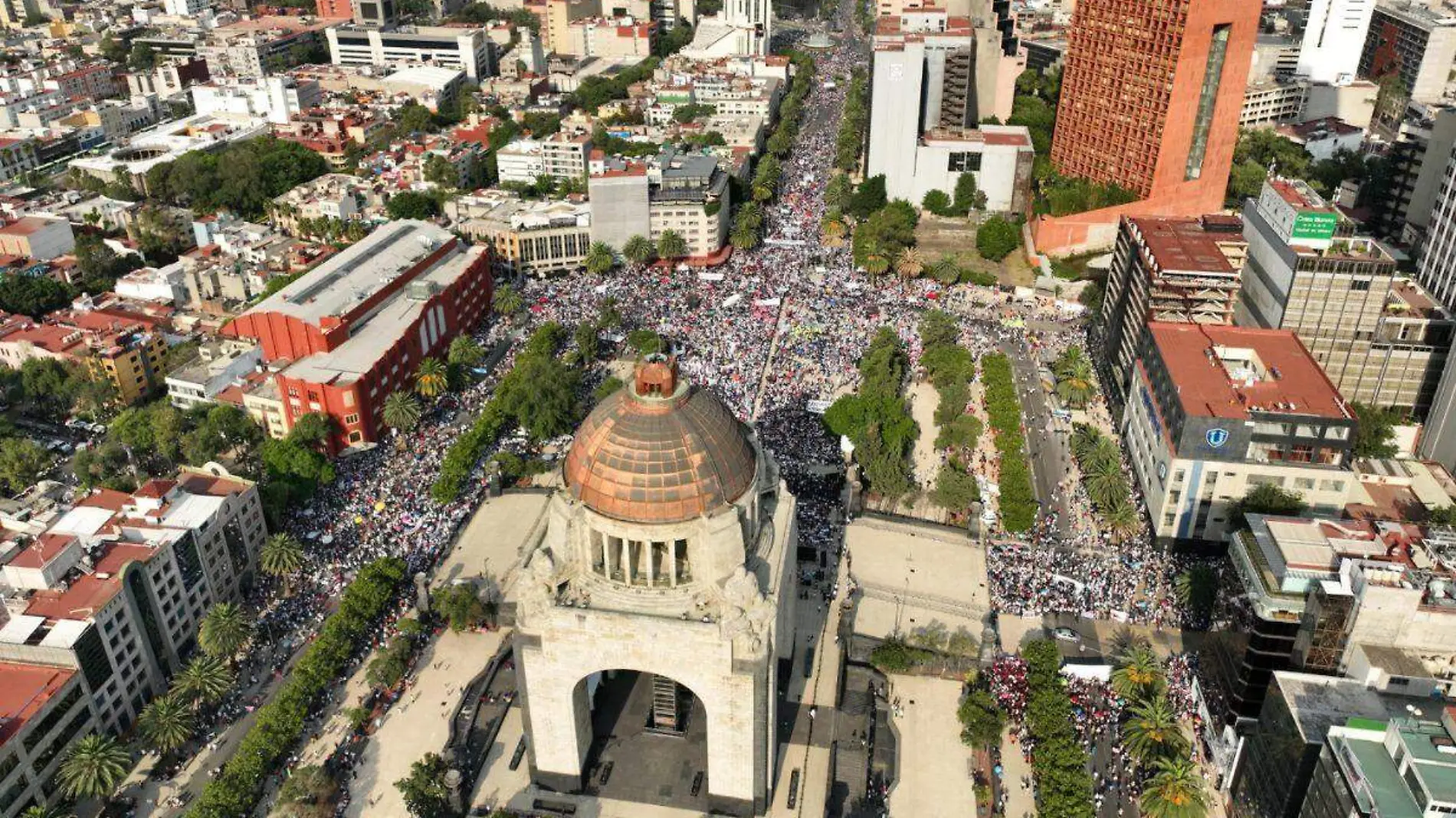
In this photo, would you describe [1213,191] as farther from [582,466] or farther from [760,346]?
[582,466]

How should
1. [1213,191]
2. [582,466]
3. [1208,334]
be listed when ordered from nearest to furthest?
[582,466] → [1208,334] → [1213,191]

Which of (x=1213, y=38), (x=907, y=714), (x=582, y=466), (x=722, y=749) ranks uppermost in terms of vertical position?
(x=1213, y=38)

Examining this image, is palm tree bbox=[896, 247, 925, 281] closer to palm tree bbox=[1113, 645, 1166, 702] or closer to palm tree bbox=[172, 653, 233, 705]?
palm tree bbox=[1113, 645, 1166, 702]

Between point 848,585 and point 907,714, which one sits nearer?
point 907,714

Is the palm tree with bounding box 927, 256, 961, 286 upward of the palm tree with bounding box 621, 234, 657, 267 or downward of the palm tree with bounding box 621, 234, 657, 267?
downward

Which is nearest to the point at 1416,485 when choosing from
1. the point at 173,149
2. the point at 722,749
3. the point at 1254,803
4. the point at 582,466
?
the point at 1254,803

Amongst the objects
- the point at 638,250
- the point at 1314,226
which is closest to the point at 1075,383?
the point at 1314,226

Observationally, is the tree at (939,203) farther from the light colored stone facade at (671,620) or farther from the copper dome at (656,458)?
the copper dome at (656,458)

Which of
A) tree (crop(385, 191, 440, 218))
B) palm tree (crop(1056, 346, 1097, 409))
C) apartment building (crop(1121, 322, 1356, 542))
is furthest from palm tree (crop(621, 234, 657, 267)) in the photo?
apartment building (crop(1121, 322, 1356, 542))

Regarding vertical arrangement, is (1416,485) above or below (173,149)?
below
